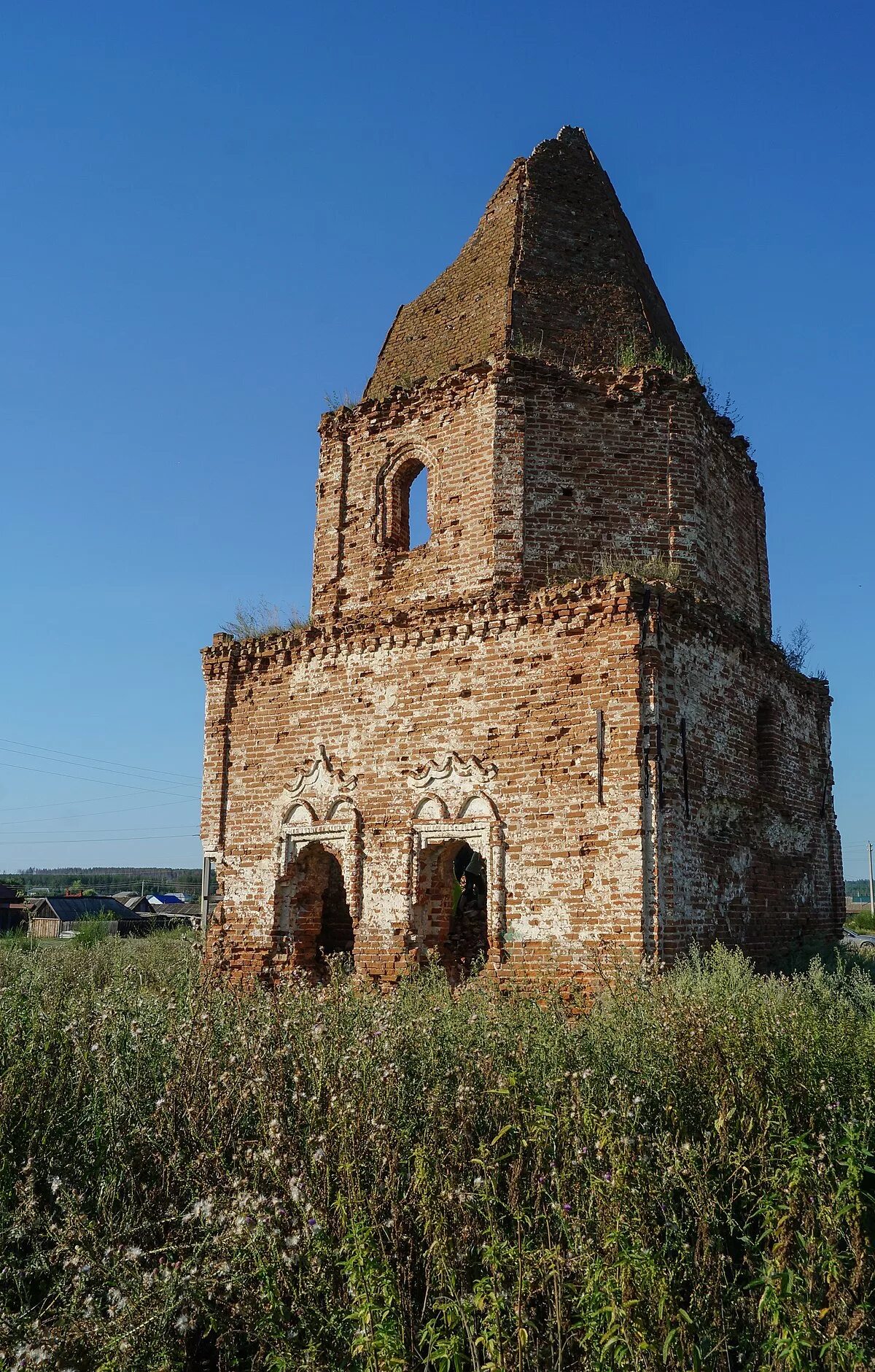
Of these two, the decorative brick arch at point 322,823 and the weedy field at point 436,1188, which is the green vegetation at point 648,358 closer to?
the decorative brick arch at point 322,823

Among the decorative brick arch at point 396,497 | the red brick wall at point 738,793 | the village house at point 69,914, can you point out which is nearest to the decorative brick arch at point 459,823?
the red brick wall at point 738,793

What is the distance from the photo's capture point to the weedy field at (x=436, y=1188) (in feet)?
9.58

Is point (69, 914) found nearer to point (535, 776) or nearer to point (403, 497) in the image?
point (403, 497)

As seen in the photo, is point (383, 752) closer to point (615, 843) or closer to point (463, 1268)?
point (615, 843)

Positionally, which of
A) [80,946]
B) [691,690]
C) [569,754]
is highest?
[691,690]

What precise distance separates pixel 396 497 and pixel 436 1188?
8471 millimetres

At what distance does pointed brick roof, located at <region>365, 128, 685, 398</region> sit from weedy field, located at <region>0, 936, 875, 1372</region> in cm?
767

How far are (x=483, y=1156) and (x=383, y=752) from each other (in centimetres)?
645

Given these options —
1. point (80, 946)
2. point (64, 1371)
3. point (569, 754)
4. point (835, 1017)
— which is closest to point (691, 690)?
point (569, 754)

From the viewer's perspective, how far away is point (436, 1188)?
3.72 meters

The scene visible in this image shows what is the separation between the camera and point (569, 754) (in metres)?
8.72

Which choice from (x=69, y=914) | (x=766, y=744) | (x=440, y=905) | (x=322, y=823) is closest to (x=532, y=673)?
(x=440, y=905)

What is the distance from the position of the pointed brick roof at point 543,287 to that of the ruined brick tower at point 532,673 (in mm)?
39

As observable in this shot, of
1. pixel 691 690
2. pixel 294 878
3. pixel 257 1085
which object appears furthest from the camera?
pixel 294 878
